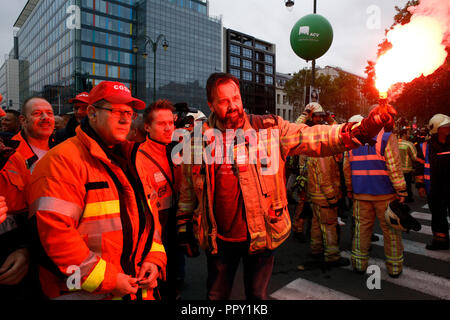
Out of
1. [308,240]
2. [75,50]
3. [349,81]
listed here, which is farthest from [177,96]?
[308,240]

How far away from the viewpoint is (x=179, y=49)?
252 feet

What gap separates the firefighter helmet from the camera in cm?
380

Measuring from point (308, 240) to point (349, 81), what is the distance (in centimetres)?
3885

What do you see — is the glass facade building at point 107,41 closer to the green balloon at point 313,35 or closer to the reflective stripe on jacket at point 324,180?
the green balloon at point 313,35

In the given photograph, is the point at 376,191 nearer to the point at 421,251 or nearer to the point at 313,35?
the point at 421,251

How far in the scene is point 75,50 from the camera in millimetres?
60156

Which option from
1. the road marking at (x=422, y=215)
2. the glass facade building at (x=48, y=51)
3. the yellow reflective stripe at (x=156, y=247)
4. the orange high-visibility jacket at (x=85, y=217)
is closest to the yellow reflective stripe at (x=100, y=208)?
the orange high-visibility jacket at (x=85, y=217)

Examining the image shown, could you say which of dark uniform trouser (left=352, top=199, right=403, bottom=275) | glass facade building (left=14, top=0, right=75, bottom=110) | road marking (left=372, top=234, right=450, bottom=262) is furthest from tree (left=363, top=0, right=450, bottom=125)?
glass facade building (left=14, top=0, right=75, bottom=110)

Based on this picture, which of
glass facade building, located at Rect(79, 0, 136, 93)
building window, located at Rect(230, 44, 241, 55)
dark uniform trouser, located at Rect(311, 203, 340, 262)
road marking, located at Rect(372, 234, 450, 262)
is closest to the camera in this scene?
dark uniform trouser, located at Rect(311, 203, 340, 262)

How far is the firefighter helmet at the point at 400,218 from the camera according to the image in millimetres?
3797

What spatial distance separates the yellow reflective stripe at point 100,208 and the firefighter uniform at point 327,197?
3.68m

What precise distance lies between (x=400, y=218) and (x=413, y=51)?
2.48 m

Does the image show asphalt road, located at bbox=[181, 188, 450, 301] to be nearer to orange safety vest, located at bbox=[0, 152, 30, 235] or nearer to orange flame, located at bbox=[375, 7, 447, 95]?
orange safety vest, located at bbox=[0, 152, 30, 235]

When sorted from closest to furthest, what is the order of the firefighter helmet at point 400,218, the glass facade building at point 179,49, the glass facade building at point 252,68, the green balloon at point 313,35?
the firefighter helmet at point 400,218
the green balloon at point 313,35
the glass facade building at point 179,49
the glass facade building at point 252,68
